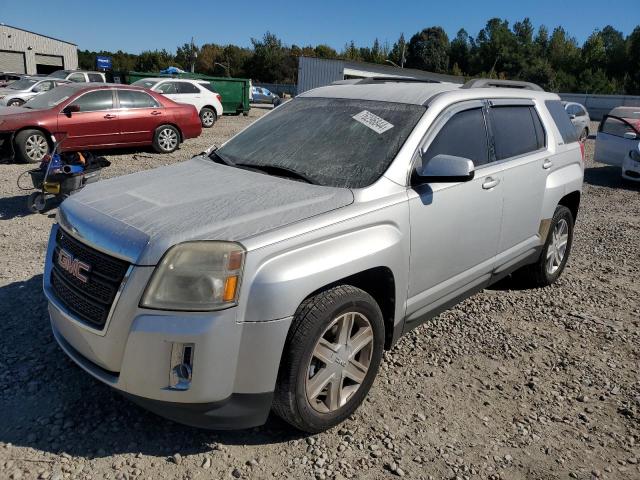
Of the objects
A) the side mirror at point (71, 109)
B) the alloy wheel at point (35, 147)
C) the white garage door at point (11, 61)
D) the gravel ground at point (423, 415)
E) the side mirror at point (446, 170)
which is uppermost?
the white garage door at point (11, 61)

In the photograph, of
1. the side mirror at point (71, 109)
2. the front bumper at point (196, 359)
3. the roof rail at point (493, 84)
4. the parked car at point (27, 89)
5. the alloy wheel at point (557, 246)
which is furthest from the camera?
the parked car at point (27, 89)

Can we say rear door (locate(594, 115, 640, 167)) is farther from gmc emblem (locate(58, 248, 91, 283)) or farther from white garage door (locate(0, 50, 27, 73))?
white garage door (locate(0, 50, 27, 73))

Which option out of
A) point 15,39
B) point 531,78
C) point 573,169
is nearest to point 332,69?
point 15,39

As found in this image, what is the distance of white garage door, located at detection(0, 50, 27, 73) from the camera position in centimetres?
4512

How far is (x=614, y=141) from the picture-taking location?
1134 cm

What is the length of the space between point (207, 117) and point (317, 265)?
16.9 metres

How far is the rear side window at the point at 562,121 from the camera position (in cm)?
478

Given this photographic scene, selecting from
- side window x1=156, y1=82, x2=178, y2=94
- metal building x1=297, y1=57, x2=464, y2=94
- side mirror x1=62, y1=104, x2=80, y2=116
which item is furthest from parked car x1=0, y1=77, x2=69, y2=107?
metal building x1=297, y1=57, x2=464, y2=94

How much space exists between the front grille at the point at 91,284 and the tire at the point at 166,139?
9.27 m

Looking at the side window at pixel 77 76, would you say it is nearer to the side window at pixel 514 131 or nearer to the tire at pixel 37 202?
the tire at pixel 37 202

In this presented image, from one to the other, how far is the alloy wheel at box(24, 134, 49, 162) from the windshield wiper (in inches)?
318

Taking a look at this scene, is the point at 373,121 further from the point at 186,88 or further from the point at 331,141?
the point at 186,88

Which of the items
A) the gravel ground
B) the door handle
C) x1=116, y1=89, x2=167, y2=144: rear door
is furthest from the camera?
x1=116, y1=89, x2=167, y2=144: rear door

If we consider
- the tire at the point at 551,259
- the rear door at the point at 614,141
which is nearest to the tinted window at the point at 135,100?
the tire at the point at 551,259
